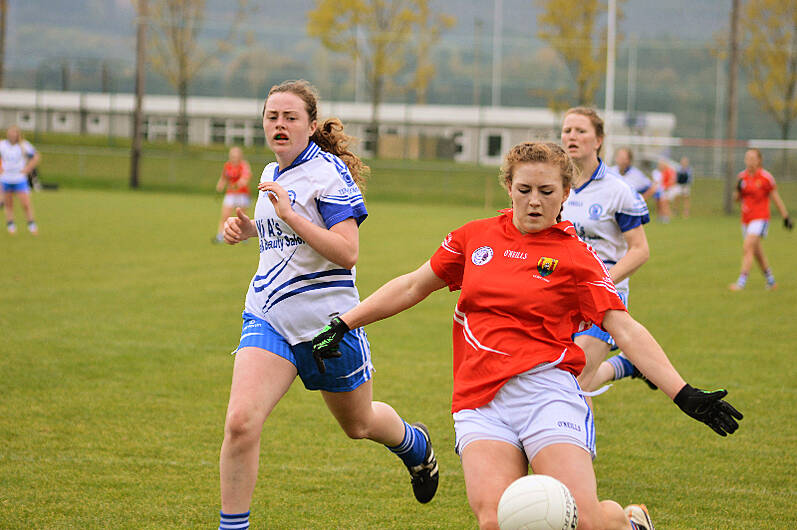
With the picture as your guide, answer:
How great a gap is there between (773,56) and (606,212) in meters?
46.1

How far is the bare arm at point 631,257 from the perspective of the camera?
6102mm

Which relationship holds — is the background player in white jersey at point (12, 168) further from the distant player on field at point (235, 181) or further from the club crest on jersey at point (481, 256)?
the club crest on jersey at point (481, 256)

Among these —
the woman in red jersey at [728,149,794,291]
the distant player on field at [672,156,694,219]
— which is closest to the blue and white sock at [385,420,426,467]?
the woman in red jersey at [728,149,794,291]

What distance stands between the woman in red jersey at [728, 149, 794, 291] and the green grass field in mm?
417

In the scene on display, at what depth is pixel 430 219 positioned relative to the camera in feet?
94.3

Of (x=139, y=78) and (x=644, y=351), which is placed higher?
(x=139, y=78)

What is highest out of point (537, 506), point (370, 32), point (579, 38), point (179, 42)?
point (370, 32)

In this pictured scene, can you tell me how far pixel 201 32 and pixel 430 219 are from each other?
32.1 m

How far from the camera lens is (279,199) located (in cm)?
434

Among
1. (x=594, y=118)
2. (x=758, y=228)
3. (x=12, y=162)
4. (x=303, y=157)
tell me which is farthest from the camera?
(x=12, y=162)

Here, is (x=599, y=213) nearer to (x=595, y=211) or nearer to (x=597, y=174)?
Result: (x=595, y=211)

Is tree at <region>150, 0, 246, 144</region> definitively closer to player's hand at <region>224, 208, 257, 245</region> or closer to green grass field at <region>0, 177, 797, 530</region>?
green grass field at <region>0, 177, 797, 530</region>

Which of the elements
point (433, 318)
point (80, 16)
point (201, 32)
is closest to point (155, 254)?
point (433, 318)

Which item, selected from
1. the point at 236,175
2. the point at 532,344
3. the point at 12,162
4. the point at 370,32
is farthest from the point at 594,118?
the point at 370,32
